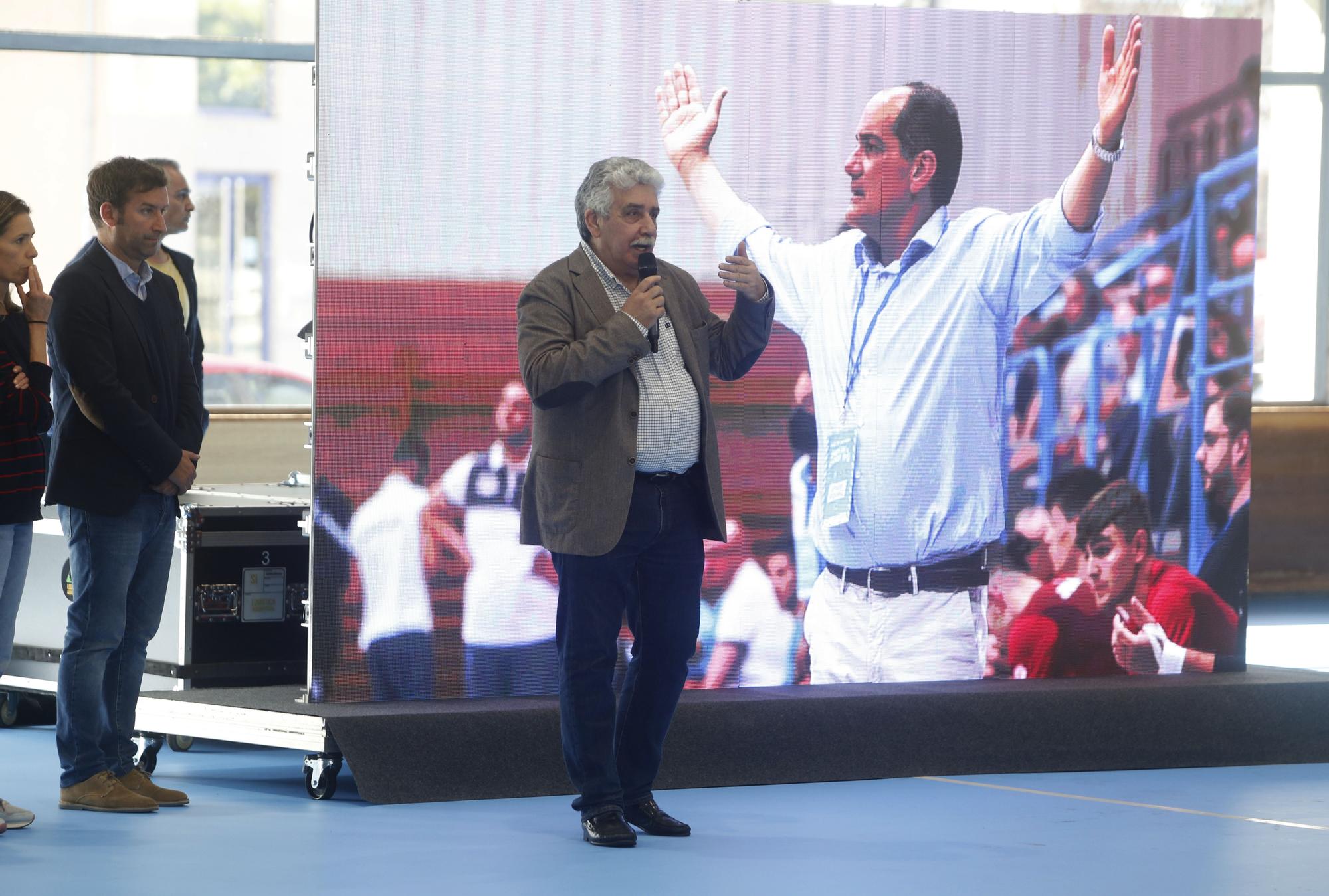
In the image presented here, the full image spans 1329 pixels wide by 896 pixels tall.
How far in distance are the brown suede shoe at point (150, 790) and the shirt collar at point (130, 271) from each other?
1.17 meters

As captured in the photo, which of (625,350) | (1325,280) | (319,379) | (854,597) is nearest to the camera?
(625,350)

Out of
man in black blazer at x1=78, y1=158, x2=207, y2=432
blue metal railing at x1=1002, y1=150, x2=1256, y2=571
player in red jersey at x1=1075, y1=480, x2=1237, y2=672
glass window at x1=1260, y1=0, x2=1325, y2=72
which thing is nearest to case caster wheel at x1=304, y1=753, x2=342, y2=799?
man in black blazer at x1=78, y1=158, x2=207, y2=432

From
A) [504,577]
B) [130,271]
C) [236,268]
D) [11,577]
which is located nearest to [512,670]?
[504,577]

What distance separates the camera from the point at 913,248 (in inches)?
191

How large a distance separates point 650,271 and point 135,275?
1219mm

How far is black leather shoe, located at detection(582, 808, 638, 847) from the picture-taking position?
12.3 feet

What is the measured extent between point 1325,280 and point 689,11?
20.5 feet

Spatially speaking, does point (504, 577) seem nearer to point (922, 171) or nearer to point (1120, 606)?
point (922, 171)

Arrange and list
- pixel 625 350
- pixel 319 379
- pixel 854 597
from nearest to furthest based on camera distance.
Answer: pixel 625 350
pixel 319 379
pixel 854 597

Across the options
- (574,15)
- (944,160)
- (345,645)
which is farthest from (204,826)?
(944,160)

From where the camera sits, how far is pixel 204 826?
3.94 metres

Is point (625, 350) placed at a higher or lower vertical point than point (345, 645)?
higher

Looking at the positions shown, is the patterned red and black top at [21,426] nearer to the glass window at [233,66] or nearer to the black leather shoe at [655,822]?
the black leather shoe at [655,822]

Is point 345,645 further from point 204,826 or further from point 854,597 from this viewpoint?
point 854,597
